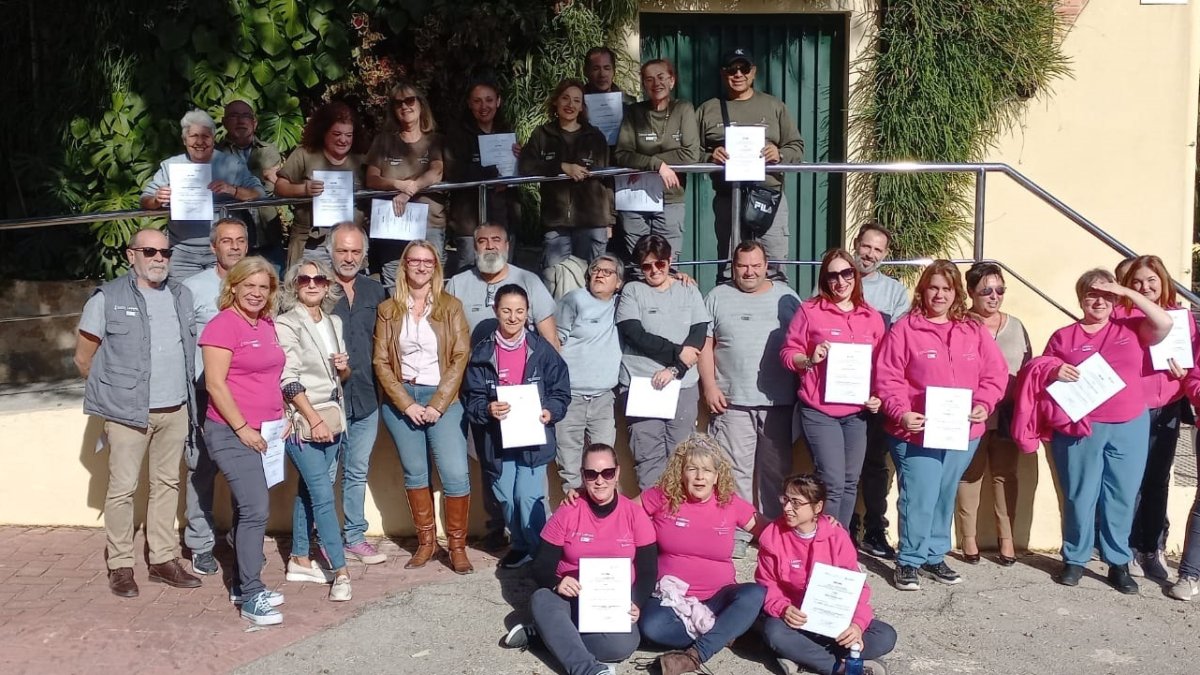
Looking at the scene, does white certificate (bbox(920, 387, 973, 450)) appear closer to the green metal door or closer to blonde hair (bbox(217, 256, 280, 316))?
blonde hair (bbox(217, 256, 280, 316))

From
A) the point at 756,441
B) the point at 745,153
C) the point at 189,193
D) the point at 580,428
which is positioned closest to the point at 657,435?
the point at 580,428

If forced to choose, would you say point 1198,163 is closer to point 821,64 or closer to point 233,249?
point 821,64

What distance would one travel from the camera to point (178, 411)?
21.8ft

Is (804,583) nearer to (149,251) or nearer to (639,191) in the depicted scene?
(639,191)

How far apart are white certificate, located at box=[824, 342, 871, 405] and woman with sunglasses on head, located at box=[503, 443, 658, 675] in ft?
4.19

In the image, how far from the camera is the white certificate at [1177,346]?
6555 mm

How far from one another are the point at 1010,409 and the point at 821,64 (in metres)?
4.02

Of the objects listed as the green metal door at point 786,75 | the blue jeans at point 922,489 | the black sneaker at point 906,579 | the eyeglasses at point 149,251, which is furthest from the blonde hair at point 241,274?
the green metal door at point 786,75

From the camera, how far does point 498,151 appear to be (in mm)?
7855

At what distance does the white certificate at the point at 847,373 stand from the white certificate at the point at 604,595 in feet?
5.11

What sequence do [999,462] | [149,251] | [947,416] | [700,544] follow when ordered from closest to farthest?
[700,544]
[149,251]
[947,416]
[999,462]

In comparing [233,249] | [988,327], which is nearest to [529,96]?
[233,249]

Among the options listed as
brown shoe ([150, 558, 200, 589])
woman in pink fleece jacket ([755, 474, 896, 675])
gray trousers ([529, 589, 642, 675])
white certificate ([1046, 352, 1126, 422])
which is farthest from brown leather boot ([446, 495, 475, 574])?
white certificate ([1046, 352, 1126, 422])

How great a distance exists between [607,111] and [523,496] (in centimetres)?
256
